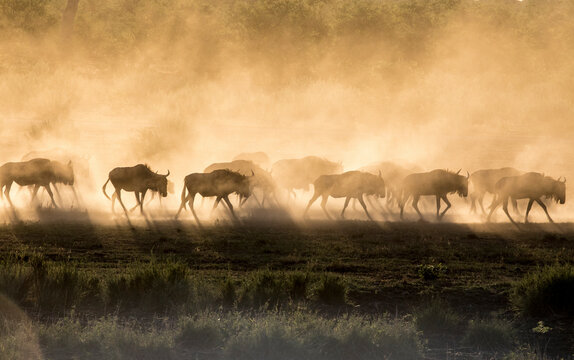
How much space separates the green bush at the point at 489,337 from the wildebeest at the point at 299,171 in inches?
913

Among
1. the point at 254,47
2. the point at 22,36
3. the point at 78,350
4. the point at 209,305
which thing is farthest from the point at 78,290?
the point at 254,47

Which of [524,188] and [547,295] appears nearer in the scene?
[547,295]

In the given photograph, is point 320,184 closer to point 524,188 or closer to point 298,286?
point 524,188

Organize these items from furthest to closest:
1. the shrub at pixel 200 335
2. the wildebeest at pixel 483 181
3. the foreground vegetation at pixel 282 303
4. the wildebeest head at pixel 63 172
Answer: the wildebeest at pixel 483 181 → the wildebeest head at pixel 63 172 → the shrub at pixel 200 335 → the foreground vegetation at pixel 282 303

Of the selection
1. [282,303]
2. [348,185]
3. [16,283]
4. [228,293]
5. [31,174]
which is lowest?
[282,303]

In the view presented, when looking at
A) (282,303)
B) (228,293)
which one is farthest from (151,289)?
(282,303)

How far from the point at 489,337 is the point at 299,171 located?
2441 cm

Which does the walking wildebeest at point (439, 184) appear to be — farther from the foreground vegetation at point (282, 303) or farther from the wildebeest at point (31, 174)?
the wildebeest at point (31, 174)

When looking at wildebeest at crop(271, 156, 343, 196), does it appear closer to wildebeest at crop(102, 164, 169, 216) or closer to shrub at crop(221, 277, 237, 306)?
wildebeest at crop(102, 164, 169, 216)

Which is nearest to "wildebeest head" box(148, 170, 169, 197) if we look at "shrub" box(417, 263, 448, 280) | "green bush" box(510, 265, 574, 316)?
"shrub" box(417, 263, 448, 280)

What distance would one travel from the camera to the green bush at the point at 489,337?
1133 centimetres

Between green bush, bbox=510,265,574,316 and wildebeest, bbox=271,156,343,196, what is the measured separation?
2113 centimetres

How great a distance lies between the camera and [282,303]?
13211mm

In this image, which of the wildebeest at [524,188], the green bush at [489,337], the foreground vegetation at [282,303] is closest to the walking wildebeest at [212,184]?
the foreground vegetation at [282,303]
